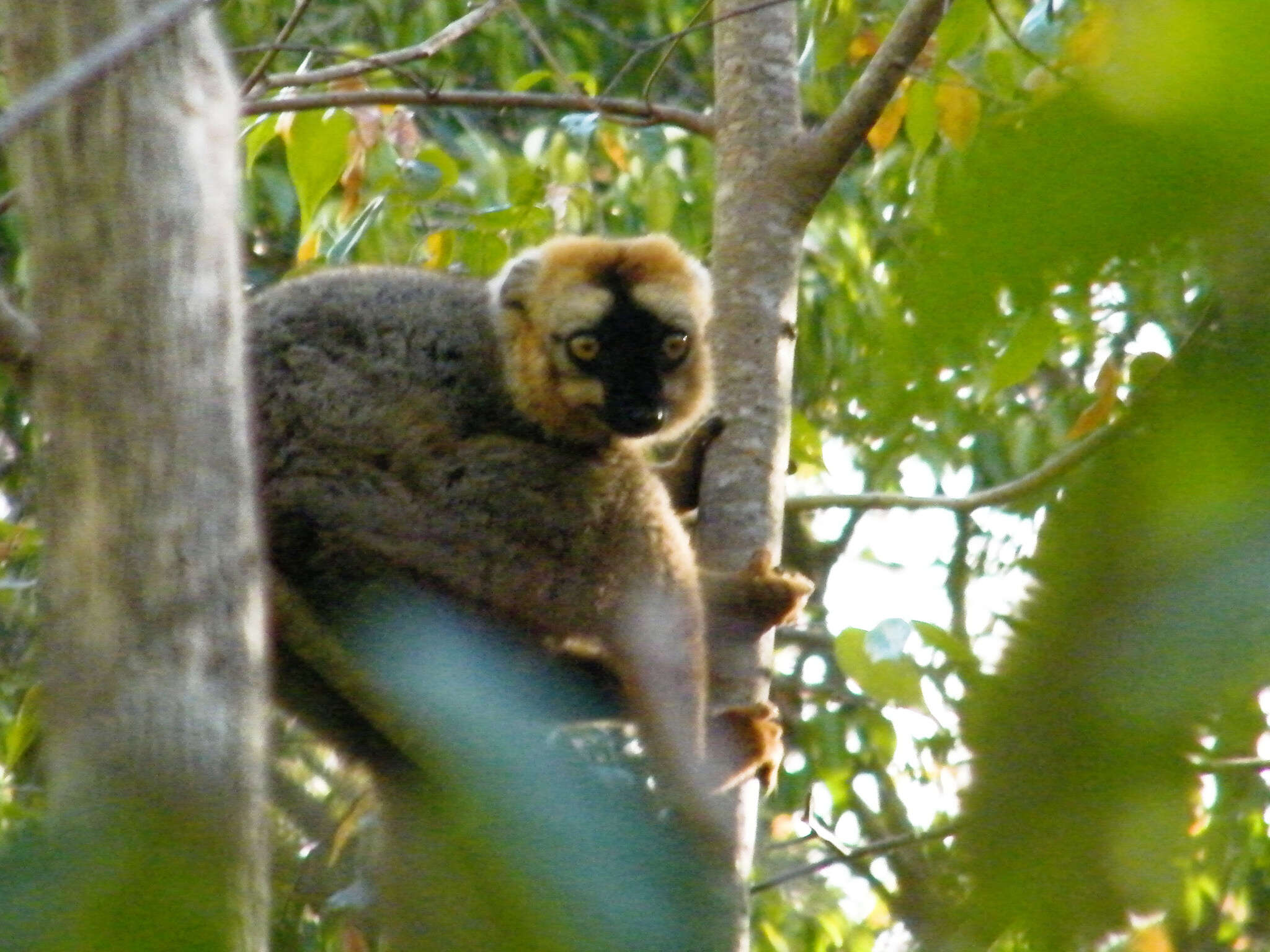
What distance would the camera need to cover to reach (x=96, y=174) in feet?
5.08

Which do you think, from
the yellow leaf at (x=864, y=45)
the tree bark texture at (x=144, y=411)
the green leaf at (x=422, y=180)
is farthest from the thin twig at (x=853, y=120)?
the tree bark texture at (x=144, y=411)

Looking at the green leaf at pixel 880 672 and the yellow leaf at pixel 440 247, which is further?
the yellow leaf at pixel 440 247

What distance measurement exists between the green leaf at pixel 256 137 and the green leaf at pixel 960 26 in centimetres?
221

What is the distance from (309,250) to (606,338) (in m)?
1.51

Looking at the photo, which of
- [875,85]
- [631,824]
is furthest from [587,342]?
[631,824]

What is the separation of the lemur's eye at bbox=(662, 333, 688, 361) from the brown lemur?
0.28 feet

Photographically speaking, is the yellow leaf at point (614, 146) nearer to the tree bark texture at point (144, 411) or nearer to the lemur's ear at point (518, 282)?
the lemur's ear at point (518, 282)

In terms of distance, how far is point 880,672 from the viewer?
8.18 feet

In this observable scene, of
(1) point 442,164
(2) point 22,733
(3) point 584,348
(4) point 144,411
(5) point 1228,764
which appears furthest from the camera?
(1) point 442,164

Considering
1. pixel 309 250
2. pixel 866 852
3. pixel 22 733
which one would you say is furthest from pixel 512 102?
pixel 866 852

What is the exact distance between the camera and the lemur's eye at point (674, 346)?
4.95 m

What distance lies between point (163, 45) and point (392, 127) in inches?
163

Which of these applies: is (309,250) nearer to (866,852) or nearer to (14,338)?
(14,338)

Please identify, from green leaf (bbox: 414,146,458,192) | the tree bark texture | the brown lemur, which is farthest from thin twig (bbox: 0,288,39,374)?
green leaf (bbox: 414,146,458,192)
